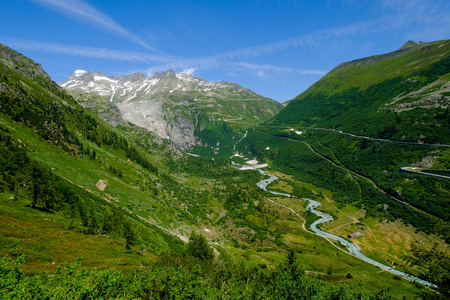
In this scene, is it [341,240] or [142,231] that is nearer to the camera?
[142,231]

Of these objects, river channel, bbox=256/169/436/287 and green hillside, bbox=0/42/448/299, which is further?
river channel, bbox=256/169/436/287

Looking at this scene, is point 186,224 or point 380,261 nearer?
point 380,261

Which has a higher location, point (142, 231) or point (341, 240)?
point (142, 231)

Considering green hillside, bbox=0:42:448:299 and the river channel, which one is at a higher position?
green hillside, bbox=0:42:448:299

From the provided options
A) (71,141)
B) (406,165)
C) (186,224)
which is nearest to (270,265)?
(186,224)

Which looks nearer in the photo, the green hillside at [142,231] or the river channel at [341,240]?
the green hillside at [142,231]

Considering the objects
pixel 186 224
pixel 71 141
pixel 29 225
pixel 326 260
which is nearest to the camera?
pixel 29 225

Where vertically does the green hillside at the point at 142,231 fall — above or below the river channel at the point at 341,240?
above

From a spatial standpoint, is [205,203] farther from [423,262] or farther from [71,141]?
[423,262]

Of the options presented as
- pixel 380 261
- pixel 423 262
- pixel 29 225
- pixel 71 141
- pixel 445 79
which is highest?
pixel 445 79

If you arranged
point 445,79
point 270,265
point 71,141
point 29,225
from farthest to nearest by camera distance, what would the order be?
point 445,79 < point 71,141 < point 270,265 < point 29,225

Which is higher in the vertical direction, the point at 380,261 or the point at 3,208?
the point at 3,208
